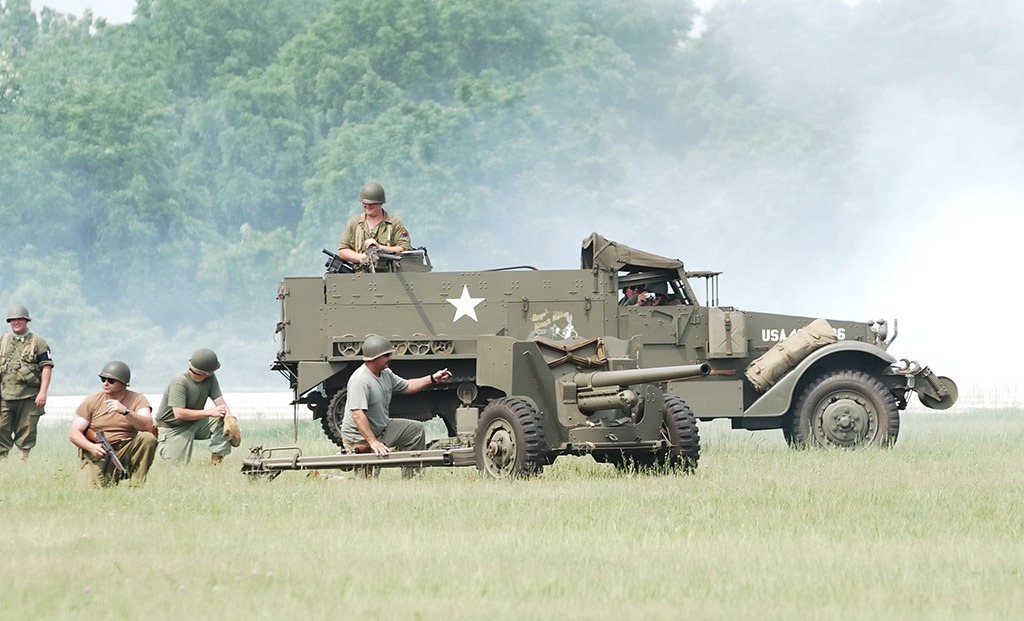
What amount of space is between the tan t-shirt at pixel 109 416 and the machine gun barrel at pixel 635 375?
3339 mm

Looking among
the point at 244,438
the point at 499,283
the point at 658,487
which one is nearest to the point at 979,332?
the point at 244,438

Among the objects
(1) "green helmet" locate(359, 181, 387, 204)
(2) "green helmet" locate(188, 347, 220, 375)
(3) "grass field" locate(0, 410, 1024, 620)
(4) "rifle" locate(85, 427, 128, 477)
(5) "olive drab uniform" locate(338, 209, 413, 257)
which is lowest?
(3) "grass field" locate(0, 410, 1024, 620)

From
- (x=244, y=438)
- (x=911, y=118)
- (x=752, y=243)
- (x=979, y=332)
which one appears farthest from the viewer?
(x=911, y=118)

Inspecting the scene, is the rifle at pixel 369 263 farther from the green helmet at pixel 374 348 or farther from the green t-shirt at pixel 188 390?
the green helmet at pixel 374 348

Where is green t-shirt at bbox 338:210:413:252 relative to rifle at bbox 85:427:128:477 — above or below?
above

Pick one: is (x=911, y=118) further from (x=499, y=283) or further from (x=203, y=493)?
(x=203, y=493)

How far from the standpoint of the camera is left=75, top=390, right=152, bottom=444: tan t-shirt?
44.1 ft

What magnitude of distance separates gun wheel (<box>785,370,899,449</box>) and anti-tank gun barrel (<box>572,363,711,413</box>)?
14.8 ft

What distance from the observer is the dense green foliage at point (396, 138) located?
52969mm

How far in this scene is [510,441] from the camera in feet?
46.4

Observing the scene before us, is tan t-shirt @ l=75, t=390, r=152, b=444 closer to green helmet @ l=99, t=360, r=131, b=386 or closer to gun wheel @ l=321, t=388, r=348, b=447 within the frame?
green helmet @ l=99, t=360, r=131, b=386

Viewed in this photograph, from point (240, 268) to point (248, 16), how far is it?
440 inches

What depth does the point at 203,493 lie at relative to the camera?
42.4ft

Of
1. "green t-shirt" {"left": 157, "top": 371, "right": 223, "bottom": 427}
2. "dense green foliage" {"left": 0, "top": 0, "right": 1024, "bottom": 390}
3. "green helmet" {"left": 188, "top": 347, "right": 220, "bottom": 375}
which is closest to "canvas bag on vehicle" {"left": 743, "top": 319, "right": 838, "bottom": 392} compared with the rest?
"green t-shirt" {"left": 157, "top": 371, "right": 223, "bottom": 427}
